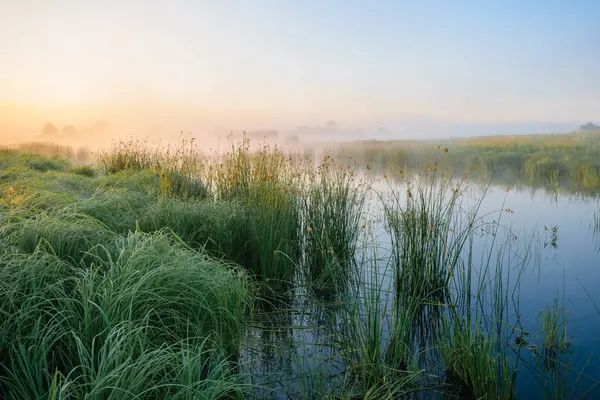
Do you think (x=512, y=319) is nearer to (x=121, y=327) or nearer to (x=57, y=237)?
(x=121, y=327)

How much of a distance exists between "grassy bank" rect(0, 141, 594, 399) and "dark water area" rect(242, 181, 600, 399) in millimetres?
20

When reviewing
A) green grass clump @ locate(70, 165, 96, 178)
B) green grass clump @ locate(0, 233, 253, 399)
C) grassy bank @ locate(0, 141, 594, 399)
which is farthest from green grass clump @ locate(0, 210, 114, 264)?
green grass clump @ locate(70, 165, 96, 178)

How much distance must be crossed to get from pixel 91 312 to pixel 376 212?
5.39 m

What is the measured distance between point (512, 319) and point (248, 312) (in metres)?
2.22

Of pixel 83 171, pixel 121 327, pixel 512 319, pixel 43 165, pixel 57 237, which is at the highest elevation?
pixel 43 165

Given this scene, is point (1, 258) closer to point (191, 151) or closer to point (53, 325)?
point (53, 325)

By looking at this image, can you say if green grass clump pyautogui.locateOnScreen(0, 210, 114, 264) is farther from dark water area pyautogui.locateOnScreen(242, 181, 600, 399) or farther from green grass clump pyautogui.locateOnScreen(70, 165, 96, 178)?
green grass clump pyautogui.locateOnScreen(70, 165, 96, 178)

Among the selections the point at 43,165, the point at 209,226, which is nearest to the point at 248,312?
the point at 209,226

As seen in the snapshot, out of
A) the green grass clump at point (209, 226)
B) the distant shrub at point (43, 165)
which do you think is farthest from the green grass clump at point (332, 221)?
the distant shrub at point (43, 165)

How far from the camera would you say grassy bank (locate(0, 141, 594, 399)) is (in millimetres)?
2176

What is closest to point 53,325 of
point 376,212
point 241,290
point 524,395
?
point 241,290

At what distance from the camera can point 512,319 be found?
3748mm

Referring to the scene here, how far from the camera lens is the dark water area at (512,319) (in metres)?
2.76

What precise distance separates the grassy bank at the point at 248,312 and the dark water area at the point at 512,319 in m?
0.02
